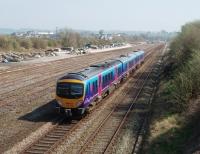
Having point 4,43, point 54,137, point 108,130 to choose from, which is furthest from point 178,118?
point 4,43

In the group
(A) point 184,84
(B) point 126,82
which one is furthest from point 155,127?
(B) point 126,82

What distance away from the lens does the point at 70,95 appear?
23938 millimetres

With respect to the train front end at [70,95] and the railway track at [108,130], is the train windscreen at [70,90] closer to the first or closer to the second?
the train front end at [70,95]

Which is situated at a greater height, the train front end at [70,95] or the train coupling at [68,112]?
the train front end at [70,95]

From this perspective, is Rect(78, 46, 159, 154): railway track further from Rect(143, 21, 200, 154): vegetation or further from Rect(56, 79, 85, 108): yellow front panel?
Rect(56, 79, 85, 108): yellow front panel

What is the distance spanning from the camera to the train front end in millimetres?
23938

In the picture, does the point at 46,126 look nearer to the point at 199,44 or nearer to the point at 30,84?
the point at 30,84

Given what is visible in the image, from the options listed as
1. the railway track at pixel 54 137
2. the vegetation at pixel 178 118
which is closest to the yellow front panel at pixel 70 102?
the railway track at pixel 54 137

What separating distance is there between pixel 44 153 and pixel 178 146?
254 inches

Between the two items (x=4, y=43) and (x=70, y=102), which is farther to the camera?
(x=4, y=43)

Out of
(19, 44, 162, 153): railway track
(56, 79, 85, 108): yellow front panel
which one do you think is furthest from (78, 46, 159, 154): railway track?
(56, 79, 85, 108): yellow front panel

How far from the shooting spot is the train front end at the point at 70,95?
78.5 ft

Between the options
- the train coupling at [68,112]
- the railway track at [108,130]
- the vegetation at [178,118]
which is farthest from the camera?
the train coupling at [68,112]

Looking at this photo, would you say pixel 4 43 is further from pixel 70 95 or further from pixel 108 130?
pixel 108 130
